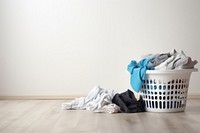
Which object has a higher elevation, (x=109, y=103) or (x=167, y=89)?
(x=167, y=89)

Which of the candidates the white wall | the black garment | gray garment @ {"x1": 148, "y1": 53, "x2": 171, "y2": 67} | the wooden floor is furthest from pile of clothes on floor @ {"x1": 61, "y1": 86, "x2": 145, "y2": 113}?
the white wall

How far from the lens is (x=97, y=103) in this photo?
330 centimetres

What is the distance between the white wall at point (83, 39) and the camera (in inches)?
160

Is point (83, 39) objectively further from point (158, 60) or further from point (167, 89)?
point (167, 89)

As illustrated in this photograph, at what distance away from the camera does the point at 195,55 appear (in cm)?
405

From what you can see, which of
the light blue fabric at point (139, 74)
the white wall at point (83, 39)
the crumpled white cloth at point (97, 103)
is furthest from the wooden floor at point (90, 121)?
the white wall at point (83, 39)

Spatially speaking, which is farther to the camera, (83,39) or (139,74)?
(83,39)

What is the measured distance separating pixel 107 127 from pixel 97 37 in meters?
1.74

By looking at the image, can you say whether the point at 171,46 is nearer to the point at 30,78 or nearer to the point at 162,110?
the point at 162,110

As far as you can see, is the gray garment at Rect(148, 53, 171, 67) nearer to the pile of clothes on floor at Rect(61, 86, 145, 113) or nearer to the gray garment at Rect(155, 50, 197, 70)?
the gray garment at Rect(155, 50, 197, 70)

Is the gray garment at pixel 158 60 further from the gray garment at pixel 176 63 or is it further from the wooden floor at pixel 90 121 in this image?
the wooden floor at pixel 90 121

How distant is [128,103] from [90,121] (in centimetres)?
59

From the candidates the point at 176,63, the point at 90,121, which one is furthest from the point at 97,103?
the point at 176,63

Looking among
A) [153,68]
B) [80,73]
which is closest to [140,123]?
[153,68]
